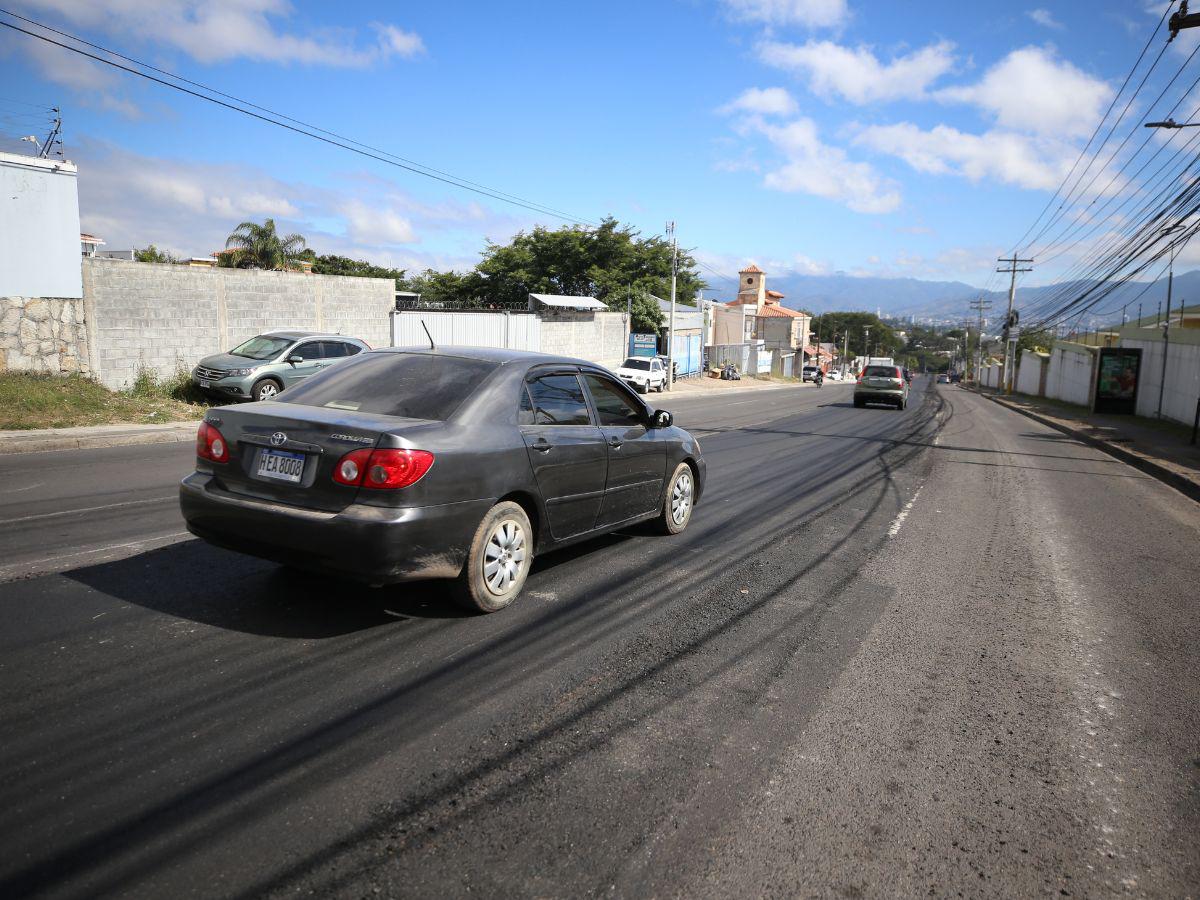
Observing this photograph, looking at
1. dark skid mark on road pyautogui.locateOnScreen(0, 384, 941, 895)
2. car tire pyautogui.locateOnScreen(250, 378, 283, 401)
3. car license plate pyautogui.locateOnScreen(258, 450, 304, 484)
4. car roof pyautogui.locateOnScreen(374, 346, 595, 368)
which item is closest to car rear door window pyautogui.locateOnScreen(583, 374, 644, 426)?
car roof pyautogui.locateOnScreen(374, 346, 595, 368)

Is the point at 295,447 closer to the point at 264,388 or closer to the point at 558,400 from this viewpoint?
the point at 558,400

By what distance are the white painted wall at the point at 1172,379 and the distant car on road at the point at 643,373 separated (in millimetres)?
18020

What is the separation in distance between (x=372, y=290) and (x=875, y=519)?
17376mm

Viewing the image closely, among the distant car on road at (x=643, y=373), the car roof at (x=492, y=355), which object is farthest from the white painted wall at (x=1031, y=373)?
the car roof at (x=492, y=355)

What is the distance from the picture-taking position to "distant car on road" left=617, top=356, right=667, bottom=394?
33.5 m

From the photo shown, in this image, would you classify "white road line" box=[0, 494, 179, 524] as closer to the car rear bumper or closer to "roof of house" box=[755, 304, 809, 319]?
the car rear bumper

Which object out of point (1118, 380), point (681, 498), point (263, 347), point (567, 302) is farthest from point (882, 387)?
point (681, 498)

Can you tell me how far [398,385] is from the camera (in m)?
4.82

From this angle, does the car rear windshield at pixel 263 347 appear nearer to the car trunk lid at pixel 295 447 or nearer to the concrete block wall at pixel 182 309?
the concrete block wall at pixel 182 309

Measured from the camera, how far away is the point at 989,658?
173 inches

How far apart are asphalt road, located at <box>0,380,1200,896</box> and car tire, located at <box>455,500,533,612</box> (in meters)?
0.16

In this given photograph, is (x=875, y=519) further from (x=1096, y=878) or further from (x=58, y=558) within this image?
(x=58, y=558)

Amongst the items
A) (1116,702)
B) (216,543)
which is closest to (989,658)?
(1116,702)

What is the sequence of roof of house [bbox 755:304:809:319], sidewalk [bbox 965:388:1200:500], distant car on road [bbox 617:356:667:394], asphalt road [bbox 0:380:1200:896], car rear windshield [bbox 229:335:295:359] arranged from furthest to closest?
1. roof of house [bbox 755:304:809:319]
2. distant car on road [bbox 617:356:667:394]
3. car rear windshield [bbox 229:335:295:359]
4. sidewalk [bbox 965:388:1200:500]
5. asphalt road [bbox 0:380:1200:896]
